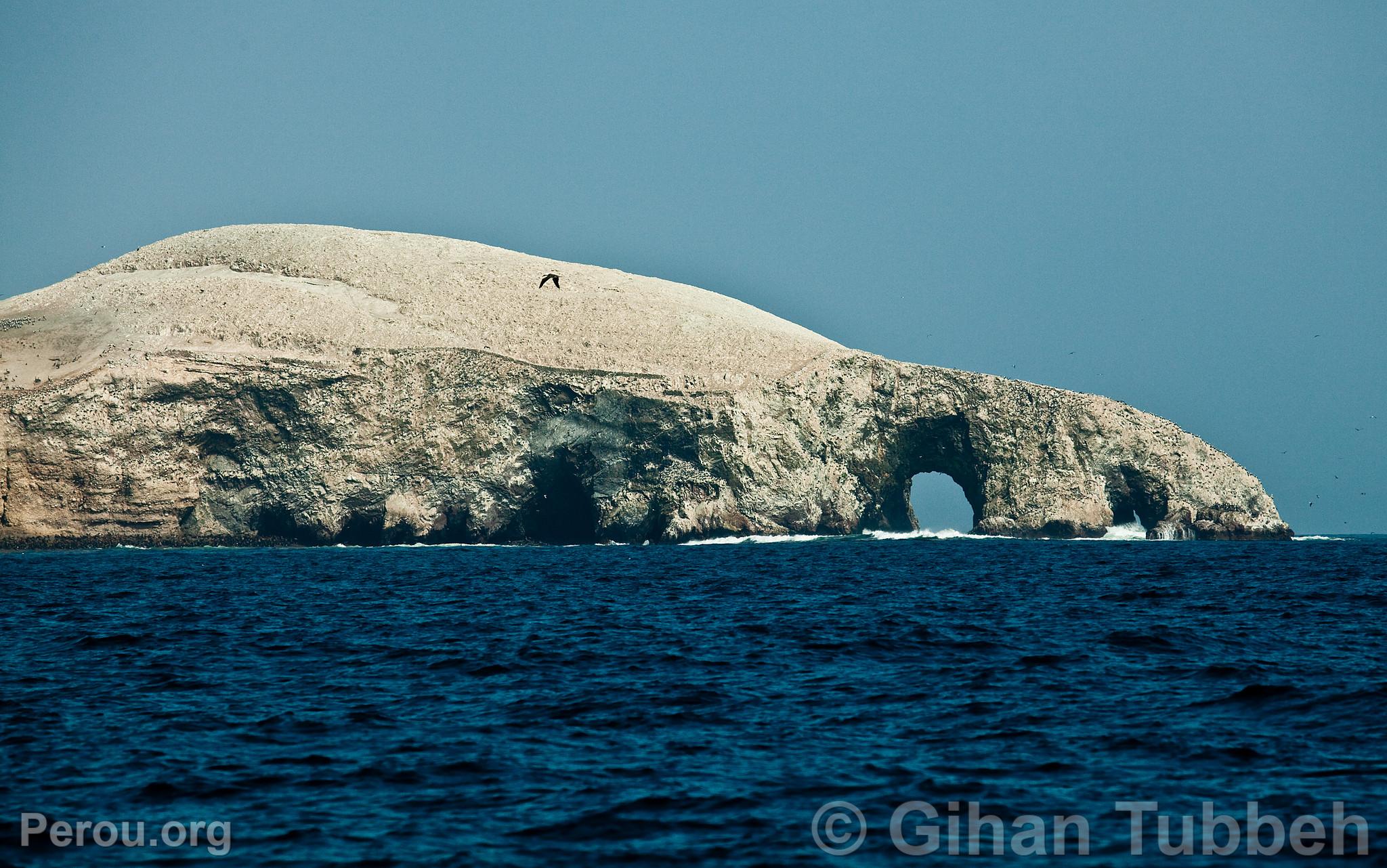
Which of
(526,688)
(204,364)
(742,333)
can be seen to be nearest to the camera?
(526,688)

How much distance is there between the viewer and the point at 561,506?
287ft

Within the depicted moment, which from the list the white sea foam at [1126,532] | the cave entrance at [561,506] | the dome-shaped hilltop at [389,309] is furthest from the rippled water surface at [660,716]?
the white sea foam at [1126,532]

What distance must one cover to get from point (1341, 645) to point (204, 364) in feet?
234

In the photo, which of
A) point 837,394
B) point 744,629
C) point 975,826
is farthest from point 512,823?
point 837,394

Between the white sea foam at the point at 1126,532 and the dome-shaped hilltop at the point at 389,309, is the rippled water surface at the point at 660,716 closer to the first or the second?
the dome-shaped hilltop at the point at 389,309

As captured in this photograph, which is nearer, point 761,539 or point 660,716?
point 660,716

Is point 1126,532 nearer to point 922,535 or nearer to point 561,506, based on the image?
point 922,535

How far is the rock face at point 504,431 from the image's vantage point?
3063 inches

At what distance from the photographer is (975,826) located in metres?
12.6

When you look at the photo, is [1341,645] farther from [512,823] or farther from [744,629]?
[512,823]

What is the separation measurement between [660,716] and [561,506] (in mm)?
70197

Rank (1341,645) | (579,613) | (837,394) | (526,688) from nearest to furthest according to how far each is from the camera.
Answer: (526,688) → (1341,645) → (579,613) → (837,394)

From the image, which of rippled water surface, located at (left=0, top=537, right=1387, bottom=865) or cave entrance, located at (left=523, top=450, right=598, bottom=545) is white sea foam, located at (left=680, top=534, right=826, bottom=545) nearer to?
cave entrance, located at (left=523, top=450, right=598, bottom=545)

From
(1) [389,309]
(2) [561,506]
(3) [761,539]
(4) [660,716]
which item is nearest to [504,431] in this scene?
(2) [561,506]
